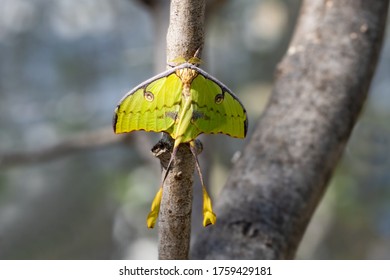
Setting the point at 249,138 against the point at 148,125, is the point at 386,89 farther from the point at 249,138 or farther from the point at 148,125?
the point at 148,125

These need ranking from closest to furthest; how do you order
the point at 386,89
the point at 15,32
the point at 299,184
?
the point at 299,184
the point at 386,89
the point at 15,32

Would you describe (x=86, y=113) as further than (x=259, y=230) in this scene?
Yes

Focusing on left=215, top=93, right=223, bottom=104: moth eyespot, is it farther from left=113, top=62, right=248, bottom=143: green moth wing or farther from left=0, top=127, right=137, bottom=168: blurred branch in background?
left=0, top=127, right=137, bottom=168: blurred branch in background

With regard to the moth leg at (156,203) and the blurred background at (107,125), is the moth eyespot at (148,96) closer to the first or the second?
the moth leg at (156,203)

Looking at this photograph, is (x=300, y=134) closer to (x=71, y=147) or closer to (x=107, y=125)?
(x=71, y=147)

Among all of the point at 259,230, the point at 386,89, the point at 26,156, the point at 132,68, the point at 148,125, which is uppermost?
the point at 132,68

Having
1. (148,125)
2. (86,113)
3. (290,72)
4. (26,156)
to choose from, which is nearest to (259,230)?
(290,72)

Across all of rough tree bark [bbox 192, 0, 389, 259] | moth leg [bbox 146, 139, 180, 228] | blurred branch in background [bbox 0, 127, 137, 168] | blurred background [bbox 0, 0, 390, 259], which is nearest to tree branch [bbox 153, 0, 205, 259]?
moth leg [bbox 146, 139, 180, 228]

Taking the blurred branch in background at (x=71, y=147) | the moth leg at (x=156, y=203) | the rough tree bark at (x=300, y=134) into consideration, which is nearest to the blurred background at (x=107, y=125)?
the blurred branch in background at (x=71, y=147)
